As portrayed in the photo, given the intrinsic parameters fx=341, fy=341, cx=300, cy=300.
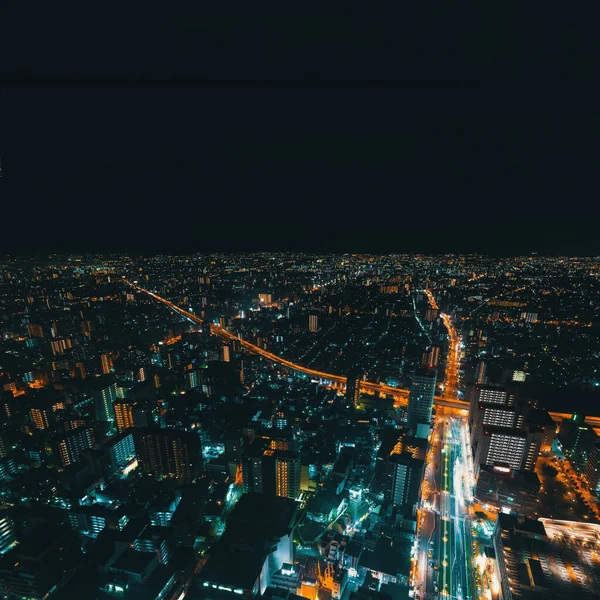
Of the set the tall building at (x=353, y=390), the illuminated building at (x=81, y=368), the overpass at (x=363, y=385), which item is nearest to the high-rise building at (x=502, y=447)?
the overpass at (x=363, y=385)

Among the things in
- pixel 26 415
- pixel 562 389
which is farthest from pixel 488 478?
pixel 26 415

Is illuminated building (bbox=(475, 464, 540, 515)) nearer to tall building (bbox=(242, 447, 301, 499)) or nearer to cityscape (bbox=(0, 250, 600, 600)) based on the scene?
cityscape (bbox=(0, 250, 600, 600))

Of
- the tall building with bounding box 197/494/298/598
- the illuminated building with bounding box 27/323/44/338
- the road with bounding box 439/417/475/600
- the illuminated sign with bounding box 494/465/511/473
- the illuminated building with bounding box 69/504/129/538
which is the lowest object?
the road with bounding box 439/417/475/600

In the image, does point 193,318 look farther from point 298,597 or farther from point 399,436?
point 298,597

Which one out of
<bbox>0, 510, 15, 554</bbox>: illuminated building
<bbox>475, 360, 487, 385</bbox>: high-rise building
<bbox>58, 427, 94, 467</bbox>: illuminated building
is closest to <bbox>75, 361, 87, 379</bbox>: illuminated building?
<bbox>58, 427, 94, 467</bbox>: illuminated building

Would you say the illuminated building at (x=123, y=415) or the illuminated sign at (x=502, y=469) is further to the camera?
the illuminated building at (x=123, y=415)

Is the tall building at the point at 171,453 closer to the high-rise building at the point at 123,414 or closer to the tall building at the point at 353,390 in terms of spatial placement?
the high-rise building at the point at 123,414

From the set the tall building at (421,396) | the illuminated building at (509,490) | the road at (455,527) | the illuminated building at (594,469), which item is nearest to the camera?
the road at (455,527)

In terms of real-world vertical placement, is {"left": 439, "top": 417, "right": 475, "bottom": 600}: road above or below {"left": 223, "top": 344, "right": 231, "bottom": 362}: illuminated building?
below
